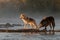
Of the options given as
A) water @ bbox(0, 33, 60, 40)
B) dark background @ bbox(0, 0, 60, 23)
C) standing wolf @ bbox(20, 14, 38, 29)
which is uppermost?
dark background @ bbox(0, 0, 60, 23)

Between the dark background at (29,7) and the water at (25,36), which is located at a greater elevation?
the dark background at (29,7)

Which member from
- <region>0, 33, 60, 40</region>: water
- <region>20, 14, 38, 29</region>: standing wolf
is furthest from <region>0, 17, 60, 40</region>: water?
<region>20, 14, 38, 29</region>: standing wolf

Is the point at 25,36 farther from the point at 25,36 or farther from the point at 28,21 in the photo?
the point at 28,21

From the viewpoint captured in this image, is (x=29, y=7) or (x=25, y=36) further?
(x=29, y=7)

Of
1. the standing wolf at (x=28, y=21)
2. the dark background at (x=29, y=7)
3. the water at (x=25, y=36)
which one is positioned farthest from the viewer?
the dark background at (x=29, y=7)

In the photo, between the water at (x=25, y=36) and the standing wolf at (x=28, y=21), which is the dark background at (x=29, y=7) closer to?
the standing wolf at (x=28, y=21)

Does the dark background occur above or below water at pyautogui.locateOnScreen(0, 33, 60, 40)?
above

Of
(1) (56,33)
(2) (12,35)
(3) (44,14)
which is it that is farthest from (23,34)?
(3) (44,14)

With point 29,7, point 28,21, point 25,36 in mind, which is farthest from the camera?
point 29,7

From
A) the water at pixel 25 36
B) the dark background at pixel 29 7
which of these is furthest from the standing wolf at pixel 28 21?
the dark background at pixel 29 7

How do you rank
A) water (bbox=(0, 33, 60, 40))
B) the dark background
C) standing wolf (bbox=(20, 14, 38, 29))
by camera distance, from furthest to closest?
the dark background, standing wolf (bbox=(20, 14, 38, 29)), water (bbox=(0, 33, 60, 40))

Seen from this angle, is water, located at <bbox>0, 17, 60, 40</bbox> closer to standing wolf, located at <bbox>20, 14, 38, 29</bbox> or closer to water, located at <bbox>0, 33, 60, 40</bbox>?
water, located at <bbox>0, 33, 60, 40</bbox>

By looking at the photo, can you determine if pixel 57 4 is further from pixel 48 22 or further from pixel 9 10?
pixel 48 22

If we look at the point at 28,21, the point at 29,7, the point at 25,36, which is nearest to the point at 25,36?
the point at 25,36
